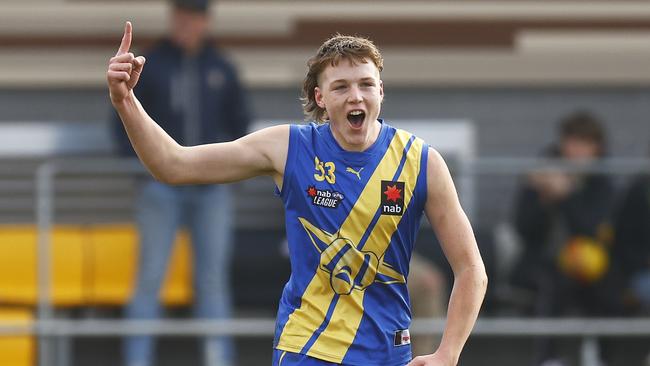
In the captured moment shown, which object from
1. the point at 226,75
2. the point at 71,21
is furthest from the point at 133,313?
the point at 71,21

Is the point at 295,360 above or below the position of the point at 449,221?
below

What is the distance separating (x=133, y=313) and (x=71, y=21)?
2.45m

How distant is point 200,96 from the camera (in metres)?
9.27

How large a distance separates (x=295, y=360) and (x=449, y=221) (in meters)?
0.74

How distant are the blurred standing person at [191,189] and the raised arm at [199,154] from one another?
142 inches

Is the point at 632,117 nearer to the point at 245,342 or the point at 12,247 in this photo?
the point at 245,342

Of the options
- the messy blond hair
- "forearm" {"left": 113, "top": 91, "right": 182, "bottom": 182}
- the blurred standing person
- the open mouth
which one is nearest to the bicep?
the open mouth

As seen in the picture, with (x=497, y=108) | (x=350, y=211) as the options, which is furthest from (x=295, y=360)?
(x=497, y=108)

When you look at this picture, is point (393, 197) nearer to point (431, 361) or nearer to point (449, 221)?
point (449, 221)

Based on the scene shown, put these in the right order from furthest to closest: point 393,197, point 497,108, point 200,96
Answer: point 497,108, point 200,96, point 393,197

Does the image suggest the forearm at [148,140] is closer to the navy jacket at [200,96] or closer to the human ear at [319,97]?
the human ear at [319,97]

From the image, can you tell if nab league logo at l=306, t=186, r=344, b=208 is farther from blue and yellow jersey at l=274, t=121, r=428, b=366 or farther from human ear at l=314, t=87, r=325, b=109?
human ear at l=314, t=87, r=325, b=109

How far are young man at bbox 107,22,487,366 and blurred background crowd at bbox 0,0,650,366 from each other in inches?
145

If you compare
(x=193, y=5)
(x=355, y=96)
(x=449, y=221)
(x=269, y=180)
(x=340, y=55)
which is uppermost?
(x=193, y=5)
